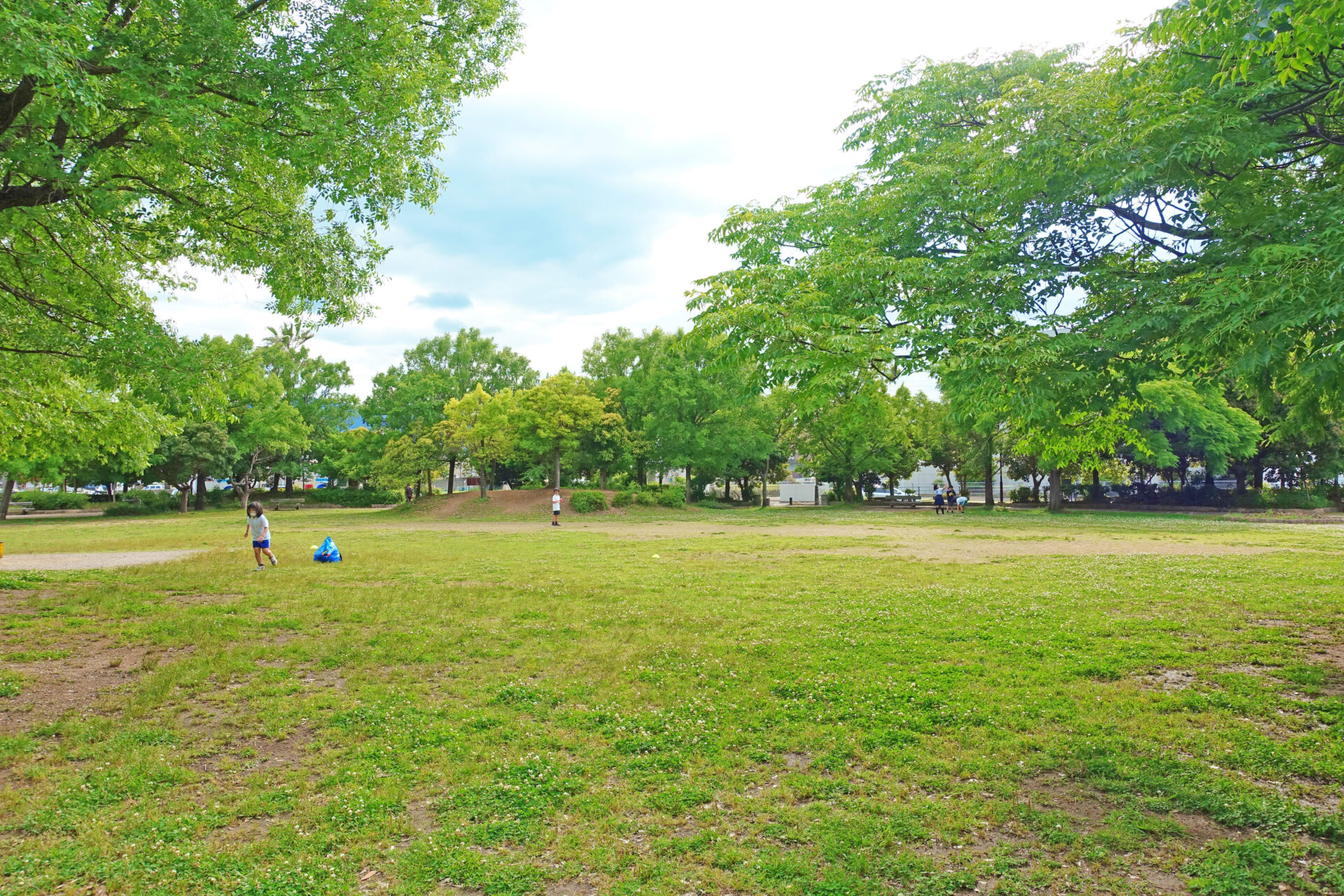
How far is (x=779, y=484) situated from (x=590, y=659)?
63864mm

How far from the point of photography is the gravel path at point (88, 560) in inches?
665

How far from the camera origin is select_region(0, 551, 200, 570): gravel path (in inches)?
665

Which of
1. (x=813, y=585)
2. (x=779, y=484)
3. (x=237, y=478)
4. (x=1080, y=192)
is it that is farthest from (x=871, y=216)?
(x=779, y=484)

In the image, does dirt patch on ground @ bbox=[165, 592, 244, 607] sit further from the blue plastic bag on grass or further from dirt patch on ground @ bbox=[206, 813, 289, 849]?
dirt patch on ground @ bbox=[206, 813, 289, 849]

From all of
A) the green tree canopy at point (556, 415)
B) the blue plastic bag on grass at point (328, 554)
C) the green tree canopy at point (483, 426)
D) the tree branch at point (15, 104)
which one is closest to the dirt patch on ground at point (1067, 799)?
the tree branch at point (15, 104)

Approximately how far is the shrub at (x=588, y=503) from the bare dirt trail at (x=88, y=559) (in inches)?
855

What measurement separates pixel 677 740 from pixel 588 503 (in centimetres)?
3544

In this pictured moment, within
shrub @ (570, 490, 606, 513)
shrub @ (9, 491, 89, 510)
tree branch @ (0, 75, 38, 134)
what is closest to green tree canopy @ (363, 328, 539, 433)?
shrub @ (570, 490, 606, 513)

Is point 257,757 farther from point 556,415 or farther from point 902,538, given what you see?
point 556,415

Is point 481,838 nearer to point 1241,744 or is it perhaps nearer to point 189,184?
point 1241,744

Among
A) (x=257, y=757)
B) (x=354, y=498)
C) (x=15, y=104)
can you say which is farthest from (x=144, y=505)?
(x=257, y=757)

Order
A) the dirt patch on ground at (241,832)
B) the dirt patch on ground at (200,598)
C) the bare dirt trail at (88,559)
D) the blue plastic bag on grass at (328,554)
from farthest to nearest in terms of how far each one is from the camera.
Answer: the blue plastic bag on grass at (328,554) → the bare dirt trail at (88,559) → the dirt patch on ground at (200,598) → the dirt patch on ground at (241,832)

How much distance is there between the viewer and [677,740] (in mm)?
5785

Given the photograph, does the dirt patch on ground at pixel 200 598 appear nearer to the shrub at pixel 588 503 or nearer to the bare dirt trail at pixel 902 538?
the bare dirt trail at pixel 902 538
